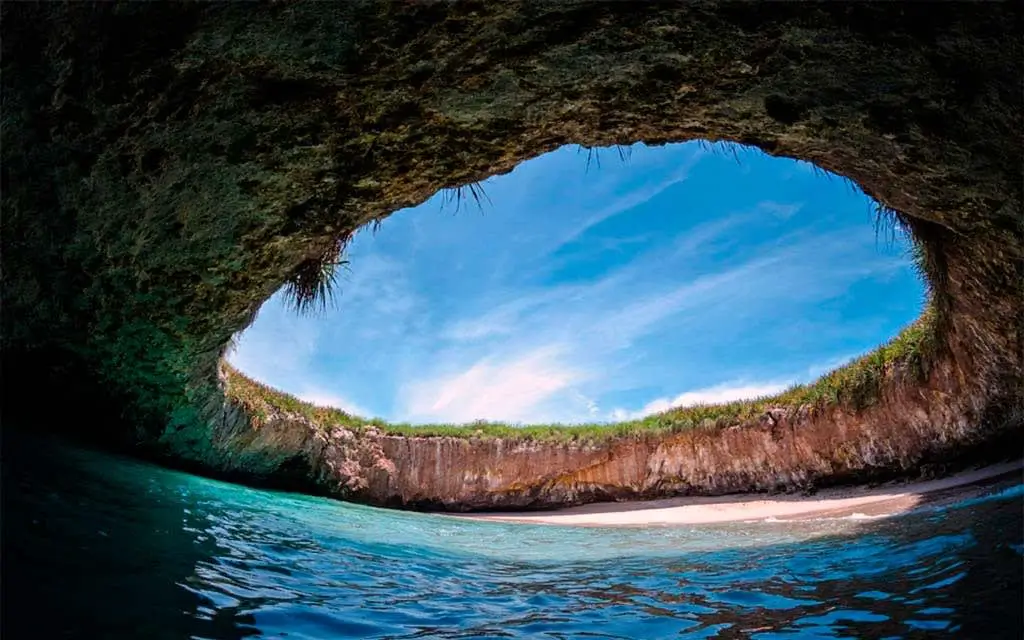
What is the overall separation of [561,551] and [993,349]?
552 centimetres

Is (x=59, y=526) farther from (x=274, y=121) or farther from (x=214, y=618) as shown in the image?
(x=274, y=121)

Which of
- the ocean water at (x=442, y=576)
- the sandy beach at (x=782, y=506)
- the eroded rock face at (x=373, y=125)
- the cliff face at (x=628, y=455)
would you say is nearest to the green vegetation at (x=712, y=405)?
the cliff face at (x=628, y=455)

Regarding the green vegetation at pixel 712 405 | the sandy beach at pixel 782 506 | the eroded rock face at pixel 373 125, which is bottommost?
the sandy beach at pixel 782 506

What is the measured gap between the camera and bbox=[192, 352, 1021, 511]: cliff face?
9203 mm

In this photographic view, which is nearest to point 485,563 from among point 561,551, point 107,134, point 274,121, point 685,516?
point 561,551

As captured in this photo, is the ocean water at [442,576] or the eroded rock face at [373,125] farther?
the eroded rock face at [373,125]

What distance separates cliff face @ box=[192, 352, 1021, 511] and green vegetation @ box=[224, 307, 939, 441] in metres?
0.16

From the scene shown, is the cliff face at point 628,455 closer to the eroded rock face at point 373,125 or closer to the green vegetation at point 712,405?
the green vegetation at point 712,405

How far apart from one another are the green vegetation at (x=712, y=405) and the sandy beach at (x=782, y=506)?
144 centimetres

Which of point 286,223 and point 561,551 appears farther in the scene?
point 561,551

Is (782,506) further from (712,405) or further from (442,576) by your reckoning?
(442,576)

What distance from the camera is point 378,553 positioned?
233 inches

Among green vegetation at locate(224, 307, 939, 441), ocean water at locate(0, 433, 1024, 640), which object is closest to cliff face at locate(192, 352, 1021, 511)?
green vegetation at locate(224, 307, 939, 441)

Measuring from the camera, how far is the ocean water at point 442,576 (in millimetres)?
3131
